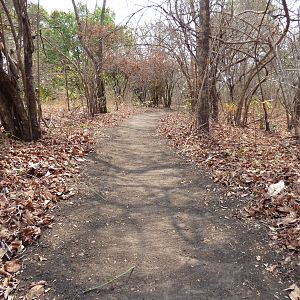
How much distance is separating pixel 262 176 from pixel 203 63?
3892mm

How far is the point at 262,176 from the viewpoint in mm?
4309

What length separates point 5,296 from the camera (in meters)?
2.43

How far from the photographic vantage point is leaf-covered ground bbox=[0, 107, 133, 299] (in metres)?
2.95

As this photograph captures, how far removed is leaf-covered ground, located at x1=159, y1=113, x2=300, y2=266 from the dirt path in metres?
0.23

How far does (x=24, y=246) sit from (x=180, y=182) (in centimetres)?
254

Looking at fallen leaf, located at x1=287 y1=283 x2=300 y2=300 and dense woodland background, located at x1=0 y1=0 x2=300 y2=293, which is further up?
dense woodland background, located at x1=0 y1=0 x2=300 y2=293

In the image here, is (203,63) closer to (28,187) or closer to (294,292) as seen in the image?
(28,187)

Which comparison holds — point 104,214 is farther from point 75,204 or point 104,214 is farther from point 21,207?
point 21,207

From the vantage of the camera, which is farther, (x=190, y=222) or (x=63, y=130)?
(x=63, y=130)

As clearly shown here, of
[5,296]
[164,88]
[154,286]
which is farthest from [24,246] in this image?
[164,88]

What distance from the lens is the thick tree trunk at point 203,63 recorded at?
692cm

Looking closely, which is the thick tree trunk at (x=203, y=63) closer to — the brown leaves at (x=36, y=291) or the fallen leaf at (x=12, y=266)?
the fallen leaf at (x=12, y=266)

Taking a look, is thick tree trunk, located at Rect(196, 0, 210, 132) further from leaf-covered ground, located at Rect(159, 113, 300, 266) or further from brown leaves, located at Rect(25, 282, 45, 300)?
brown leaves, located at Rect(25, 282, 45, 300)

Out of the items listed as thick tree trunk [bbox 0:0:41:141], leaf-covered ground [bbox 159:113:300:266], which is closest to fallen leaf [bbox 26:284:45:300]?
leaf-covered ground [bbox 159:113:300:266]
